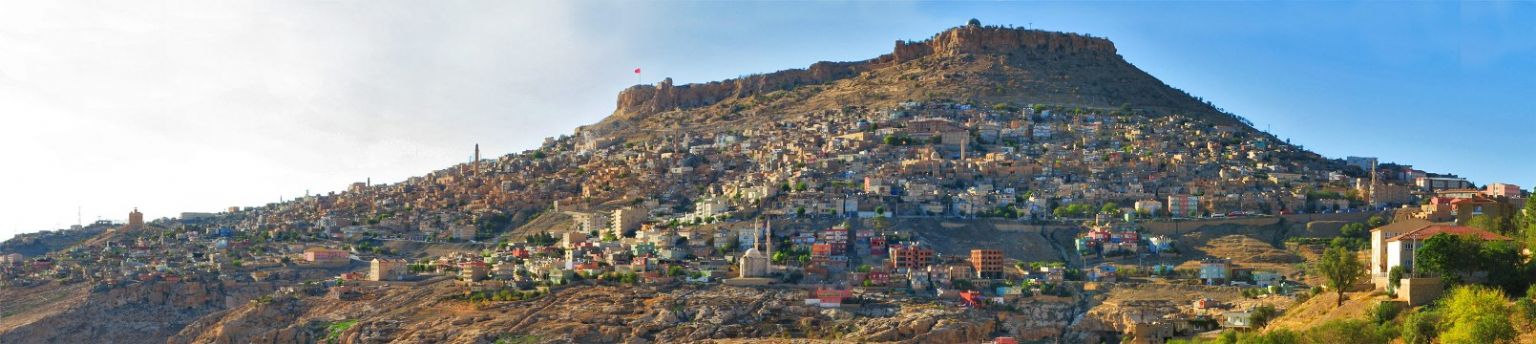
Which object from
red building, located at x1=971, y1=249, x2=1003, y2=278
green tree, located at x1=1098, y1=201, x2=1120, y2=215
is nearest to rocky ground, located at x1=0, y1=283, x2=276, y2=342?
red building, located at x1=971, y1=249, x2=1003, y2=278

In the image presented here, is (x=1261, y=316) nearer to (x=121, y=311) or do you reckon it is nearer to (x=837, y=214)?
(x=837, y=214)

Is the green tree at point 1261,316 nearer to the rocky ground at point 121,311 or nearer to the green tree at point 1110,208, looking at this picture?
the green tree at point 1110,208

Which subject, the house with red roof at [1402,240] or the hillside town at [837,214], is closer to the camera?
the house with red roof at [1402,240]

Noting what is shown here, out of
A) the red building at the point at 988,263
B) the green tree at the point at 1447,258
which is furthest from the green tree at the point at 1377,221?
the green tree at the point at 1447,258

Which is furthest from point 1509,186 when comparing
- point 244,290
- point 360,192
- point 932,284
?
point 360,192

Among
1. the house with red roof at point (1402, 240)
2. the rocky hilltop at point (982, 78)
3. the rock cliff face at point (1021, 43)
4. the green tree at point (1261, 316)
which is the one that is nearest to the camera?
the house with red roof at point (1402, 240)
